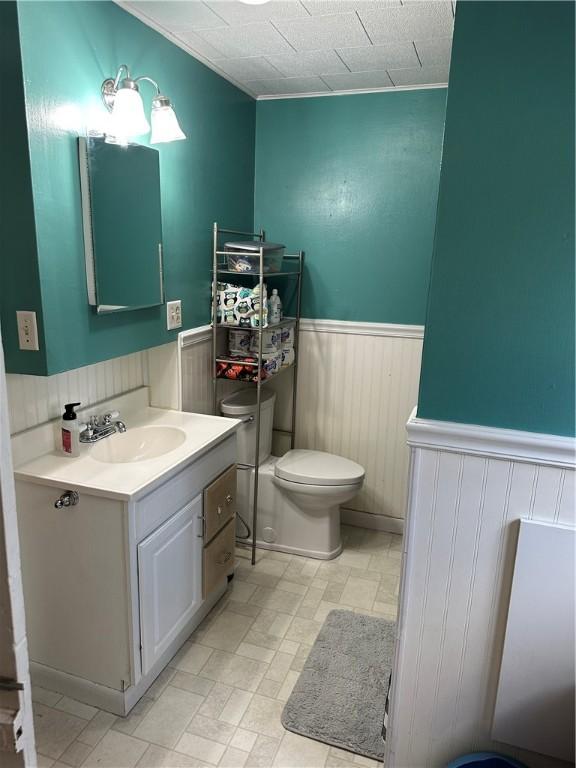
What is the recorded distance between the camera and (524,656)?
4.21 ft

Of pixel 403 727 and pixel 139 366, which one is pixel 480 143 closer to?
pixel 403 727

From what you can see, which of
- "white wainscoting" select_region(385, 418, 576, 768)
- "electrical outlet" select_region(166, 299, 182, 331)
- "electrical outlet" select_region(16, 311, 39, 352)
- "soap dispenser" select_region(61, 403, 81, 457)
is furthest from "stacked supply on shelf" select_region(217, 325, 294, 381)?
"white wainscoting" select_region(385, 418, 576, 768)

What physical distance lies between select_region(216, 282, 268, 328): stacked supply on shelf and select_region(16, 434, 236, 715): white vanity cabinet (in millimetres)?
798

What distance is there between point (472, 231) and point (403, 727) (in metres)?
1.27

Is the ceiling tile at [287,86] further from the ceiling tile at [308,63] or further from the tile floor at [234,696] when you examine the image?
the tile floor at [234,696]

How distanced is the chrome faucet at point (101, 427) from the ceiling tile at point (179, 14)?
140 cm

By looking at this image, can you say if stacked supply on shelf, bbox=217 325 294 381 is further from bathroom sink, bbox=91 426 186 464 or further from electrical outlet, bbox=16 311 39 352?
electrical outlet, bbox=16 311 39 352

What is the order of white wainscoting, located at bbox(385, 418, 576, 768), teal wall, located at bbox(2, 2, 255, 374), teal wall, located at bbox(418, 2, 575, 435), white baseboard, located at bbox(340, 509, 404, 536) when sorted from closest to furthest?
teal wall, located at bbox(418, 2, 575, 435) < white wainscoting, located at bbox(385, 418, 576, 768) < teal wall, located at bbox(2, 2, 255, 374) < white baseboard, located at bbox(340, 509, 404, 536)

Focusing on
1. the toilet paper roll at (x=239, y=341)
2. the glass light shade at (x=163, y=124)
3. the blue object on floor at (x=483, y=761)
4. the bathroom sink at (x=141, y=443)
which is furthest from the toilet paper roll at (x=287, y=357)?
the blue object on floor at (x=483, y=761)

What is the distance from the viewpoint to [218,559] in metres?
2.29

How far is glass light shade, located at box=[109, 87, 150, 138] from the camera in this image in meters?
1.70

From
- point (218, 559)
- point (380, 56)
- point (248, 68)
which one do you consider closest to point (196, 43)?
point (248, 68)

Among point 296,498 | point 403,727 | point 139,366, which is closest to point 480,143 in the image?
point 403,727

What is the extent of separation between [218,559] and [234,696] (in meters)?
0.53
